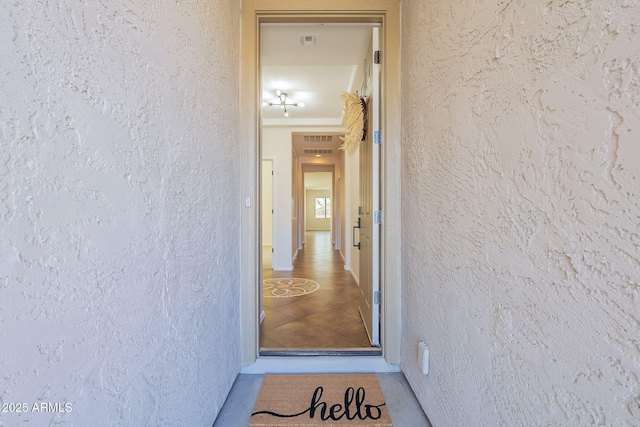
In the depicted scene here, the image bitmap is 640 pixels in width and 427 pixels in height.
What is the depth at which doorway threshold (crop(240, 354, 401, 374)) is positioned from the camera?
1.90 m

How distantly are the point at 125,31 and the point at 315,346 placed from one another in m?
2.12

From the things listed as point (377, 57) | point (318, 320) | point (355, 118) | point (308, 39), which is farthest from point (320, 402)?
point (308, 39)

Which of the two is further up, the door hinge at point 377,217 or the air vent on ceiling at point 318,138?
the air vent on ceiling at point 318,138

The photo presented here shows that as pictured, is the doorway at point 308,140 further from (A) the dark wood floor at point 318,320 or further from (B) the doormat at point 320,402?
(B) the doormat at point 320,402

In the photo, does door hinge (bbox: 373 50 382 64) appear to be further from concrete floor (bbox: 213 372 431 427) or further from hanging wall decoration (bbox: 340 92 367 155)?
concrete floor (bbox: 213 372 431 427)

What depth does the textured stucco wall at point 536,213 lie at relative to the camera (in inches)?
21.6

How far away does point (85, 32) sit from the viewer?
2.10 ft

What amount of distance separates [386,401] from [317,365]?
514 millimetres

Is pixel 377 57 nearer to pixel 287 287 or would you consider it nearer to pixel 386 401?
pixel 386 401

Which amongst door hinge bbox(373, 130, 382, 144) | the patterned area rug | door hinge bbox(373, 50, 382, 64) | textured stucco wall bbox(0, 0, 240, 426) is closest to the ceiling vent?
door hinge bbox(373, 50, 382, 64)

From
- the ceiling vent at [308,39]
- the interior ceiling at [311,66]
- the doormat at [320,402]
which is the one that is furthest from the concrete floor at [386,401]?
the ceiling vent at [308,39]

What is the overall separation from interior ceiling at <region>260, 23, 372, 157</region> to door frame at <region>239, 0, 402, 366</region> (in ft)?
0.70

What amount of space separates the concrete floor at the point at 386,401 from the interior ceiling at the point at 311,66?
2.60 m

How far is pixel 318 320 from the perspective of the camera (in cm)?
269
